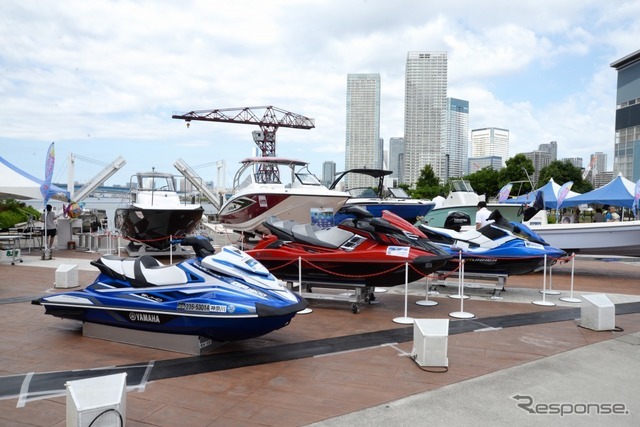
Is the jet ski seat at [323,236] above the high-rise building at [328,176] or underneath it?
underneath

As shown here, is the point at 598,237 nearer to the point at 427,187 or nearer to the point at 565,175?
the point at 565,175

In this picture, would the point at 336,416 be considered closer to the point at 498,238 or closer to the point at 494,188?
the point at 498,238

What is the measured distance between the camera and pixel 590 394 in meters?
3.98

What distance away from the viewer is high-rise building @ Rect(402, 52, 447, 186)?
91.3m

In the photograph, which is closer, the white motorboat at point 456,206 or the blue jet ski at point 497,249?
the blue jet ski at point 497,249

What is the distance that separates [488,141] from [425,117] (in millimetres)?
23618

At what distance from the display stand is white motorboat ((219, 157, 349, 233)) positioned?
8.67 m

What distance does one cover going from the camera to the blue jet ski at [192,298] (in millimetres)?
4664

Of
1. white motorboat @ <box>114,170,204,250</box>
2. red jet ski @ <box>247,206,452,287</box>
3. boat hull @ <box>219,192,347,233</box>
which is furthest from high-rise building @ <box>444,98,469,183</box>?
red jet ski @ <box>247,206,452,287</box>

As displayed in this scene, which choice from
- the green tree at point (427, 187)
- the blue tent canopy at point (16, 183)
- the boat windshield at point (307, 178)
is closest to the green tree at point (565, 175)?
the green tree at point (427, 187)

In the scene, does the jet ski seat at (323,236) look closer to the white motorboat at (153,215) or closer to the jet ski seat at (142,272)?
the jet ski seat at (142,272)

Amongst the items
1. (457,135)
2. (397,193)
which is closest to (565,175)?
(397,193)

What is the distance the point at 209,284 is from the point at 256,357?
0.91 meters

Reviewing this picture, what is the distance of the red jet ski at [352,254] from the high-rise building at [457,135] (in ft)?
298
